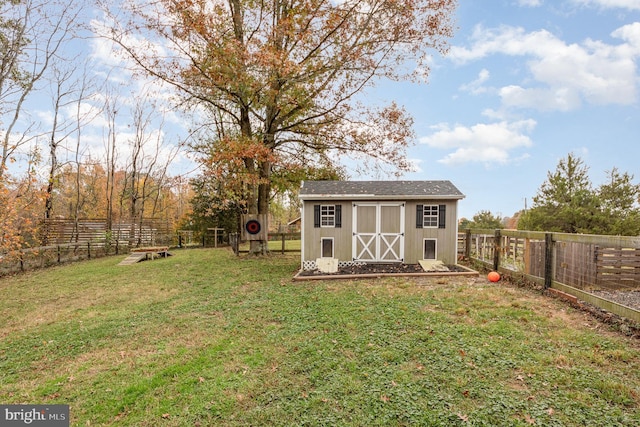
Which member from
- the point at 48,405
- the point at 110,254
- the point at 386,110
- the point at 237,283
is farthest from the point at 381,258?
the point at 110,254

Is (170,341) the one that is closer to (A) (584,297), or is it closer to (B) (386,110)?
(A) (584,297)

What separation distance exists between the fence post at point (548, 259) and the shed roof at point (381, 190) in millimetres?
3678

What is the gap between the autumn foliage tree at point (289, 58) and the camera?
1138cm

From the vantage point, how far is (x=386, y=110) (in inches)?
537

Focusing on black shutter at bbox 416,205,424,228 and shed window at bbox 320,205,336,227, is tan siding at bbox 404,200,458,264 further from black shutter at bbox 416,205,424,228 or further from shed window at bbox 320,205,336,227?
shed window at bbox 320,205,336,227

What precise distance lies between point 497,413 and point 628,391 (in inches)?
58.4

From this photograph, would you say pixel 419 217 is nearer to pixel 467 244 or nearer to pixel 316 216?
pixel 467 244

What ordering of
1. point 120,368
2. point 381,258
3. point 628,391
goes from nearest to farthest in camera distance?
point 628,391 → point 120,368 → point 381,258

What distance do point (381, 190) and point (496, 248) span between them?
4.04 metres

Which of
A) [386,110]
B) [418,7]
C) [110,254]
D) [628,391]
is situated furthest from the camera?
[110,254]

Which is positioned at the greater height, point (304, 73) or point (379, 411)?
point (304, 73)

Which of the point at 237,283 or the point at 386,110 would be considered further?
the point at 386,110

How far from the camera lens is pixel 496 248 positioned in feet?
29.5

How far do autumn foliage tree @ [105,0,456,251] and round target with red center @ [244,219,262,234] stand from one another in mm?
1516
